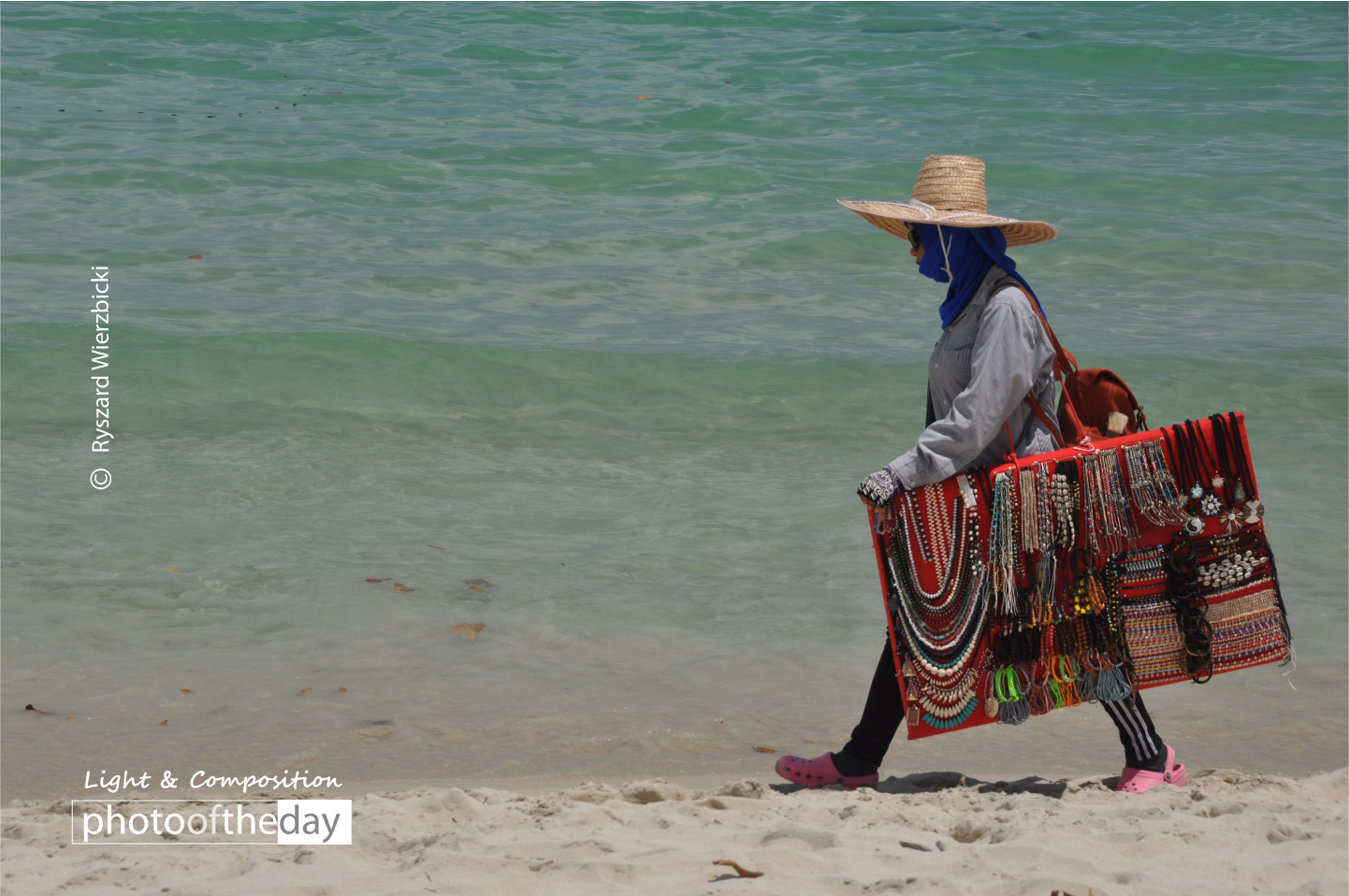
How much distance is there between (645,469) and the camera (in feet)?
23.6

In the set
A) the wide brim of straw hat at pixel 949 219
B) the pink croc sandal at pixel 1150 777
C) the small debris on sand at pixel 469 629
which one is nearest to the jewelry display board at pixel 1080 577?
the pink croc sandal at pixel 1150 777

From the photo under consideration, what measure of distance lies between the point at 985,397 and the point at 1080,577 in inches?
22.5

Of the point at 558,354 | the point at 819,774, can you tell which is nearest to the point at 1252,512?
the point at 819,774

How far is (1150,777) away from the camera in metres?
3.71

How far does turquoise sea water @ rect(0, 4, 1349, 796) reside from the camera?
181 inches

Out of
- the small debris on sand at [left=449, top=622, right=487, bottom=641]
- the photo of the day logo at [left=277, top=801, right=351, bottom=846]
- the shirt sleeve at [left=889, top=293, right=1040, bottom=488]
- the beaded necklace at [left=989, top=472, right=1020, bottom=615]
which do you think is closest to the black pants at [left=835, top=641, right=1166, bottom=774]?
the beaded necklace at [left=989, top=472, right=1020, bottom=615]

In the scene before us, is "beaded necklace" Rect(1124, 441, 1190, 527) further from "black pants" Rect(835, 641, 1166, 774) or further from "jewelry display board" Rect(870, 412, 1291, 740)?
"black pants" Rect(835, 641, 1166, 774)

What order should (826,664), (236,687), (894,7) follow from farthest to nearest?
(894,7), (826,664), (236,687)

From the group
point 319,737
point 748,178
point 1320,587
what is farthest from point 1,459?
point 748,178

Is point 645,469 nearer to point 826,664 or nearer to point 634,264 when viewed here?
point 826,664

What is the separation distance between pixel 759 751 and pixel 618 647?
2.98 feet

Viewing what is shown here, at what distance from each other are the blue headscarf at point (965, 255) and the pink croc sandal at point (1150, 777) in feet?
4.53

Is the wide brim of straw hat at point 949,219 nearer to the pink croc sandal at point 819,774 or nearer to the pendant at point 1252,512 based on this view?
the pendant at point 1252,512

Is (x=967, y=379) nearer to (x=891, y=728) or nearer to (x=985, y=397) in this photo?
(x=985, y=397)
